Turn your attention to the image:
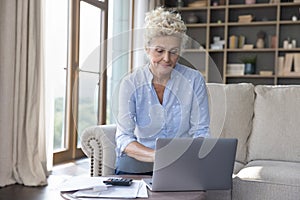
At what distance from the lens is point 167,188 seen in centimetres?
121

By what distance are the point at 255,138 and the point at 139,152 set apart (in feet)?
3.58

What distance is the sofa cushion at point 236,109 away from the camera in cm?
230

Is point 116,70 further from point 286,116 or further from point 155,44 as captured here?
point 286,116

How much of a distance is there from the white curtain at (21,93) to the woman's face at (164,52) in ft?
5.81

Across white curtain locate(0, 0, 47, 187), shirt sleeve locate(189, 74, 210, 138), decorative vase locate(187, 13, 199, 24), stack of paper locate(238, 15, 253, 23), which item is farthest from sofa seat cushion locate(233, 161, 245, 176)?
decorative vase locate(187, 13, 199, 24)

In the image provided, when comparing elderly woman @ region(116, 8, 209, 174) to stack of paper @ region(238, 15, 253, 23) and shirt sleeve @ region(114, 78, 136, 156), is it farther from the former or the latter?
stack of paper @ region(238, 15, 253, 23)

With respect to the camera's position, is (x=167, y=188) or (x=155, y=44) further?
(x=155, y=44)

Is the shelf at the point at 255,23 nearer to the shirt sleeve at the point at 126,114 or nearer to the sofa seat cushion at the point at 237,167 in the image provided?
the sofa seat cushion at the point at 237,167

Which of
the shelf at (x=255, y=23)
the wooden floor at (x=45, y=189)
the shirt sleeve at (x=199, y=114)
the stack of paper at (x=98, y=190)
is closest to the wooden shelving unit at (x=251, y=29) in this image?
the shelf at (x=255, y=23)

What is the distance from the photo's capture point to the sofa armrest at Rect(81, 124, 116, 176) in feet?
6.21

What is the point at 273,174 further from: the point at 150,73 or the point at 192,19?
the point at 192,19

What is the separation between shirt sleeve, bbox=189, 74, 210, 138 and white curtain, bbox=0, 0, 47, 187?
5.89 feet

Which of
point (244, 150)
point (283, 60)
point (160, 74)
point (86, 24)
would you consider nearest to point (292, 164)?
point (244, 150)

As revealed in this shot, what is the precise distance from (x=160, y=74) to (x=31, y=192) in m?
1.67
